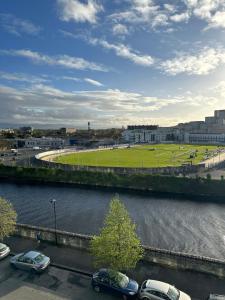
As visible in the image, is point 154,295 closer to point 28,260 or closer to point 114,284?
point 114,284

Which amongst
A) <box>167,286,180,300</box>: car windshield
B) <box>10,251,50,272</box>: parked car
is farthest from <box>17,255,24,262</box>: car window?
<box>167,286,180,300</box>: car windshield

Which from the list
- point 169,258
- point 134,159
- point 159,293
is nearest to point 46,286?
point 159,293

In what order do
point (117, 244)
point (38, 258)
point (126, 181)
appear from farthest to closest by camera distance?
point (126, 181)
point (38, 258)
point (117, 244)

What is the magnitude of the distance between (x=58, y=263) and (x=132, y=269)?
201 inches

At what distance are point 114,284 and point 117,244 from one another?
219 centimetres

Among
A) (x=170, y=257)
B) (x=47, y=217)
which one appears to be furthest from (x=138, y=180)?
(x=170, y=257)

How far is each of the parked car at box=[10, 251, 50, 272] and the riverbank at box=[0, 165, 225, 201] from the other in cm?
3488

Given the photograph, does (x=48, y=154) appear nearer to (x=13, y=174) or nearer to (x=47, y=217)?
(x=13, y=174)

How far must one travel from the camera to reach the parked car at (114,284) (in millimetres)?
16536

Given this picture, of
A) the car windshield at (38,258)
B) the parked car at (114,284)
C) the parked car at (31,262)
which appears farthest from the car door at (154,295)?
the car windshield at (38,258)

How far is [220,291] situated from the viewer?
56.7ft

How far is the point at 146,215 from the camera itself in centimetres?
4103

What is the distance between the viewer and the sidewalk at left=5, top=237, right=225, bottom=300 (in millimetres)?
17594

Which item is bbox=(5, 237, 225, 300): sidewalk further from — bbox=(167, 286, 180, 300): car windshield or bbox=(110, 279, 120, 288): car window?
bbox=(110, 279, 120, 288): car window
